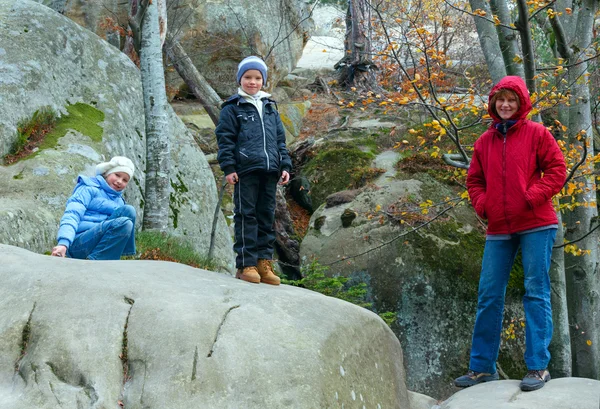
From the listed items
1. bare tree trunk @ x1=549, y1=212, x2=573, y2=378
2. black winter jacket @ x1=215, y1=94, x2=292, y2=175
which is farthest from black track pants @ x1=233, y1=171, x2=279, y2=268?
bare tree trunk @ x1=549, y1=212, x2=573, y2=378

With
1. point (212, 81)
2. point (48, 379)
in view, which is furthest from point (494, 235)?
point (212, 81)

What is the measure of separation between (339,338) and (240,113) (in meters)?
1.98

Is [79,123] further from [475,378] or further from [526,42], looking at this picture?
[475,378]

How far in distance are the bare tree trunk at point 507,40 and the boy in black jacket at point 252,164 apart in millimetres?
3350

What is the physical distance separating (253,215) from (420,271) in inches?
205

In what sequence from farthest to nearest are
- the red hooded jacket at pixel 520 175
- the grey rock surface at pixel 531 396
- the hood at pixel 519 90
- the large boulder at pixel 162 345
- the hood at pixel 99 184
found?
the hood at pixel 99 184
the hood at pixel 519 90
the red hooded jacket at pixel 520 175
the grey rock surface at pixel 531 396
the large boulder at pixel 162 345

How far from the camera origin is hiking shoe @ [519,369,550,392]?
4.53m

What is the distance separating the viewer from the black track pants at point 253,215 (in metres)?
5.12

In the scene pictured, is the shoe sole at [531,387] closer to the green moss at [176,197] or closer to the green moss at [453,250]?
the green moss at [453,250]

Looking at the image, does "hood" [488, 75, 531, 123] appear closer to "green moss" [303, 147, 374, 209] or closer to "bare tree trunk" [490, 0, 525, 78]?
"bare tree trunk" [490, 0, 525, 78]

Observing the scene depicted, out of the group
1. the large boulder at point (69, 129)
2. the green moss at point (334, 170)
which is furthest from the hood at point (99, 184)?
the green moss at point (334, 170)

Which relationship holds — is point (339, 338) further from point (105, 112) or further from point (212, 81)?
point (212, 81)

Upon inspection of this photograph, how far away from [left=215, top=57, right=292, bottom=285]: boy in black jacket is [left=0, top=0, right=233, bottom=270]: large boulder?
90.5 inches

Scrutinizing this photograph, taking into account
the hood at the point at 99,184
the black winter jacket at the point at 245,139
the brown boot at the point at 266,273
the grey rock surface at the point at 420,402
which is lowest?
the grey rock surface at the point at 420,402
